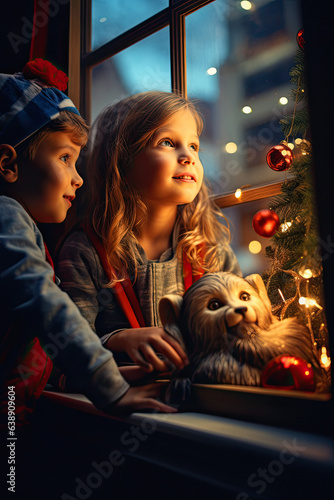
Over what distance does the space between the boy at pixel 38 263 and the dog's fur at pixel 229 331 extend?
11 cm

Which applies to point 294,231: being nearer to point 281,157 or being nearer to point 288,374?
point 281,157

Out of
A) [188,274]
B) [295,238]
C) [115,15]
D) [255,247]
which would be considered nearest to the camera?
[295,238]

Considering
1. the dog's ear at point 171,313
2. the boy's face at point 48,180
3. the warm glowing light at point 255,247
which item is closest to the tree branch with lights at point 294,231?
the warm glowing light at point 255,247

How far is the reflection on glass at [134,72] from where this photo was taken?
4.06ft

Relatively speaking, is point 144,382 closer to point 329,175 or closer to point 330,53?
point 329,175

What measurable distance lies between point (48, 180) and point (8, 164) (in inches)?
3.5

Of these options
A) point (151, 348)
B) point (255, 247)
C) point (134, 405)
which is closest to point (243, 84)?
point (255, 247)

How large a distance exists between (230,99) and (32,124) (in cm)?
57

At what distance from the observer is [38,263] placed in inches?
30.0

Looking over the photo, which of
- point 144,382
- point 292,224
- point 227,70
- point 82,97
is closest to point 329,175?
point 292,224

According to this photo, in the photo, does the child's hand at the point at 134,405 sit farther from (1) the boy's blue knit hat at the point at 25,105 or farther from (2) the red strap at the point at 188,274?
(1) the boy's blue knit hat at the point at 25,105

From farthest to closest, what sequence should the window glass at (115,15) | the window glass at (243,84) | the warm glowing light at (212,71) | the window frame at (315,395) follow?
1. the window glass at (115,15)
2. the warm glowing light at (212,71)
3. the window glass at (243,84)
4. the window frame at (315,395)

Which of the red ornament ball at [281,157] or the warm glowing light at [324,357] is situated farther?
the red ornament ball at [281,157]

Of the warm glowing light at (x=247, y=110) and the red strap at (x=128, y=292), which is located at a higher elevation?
the warm glowing light at (x=247, y=110)
